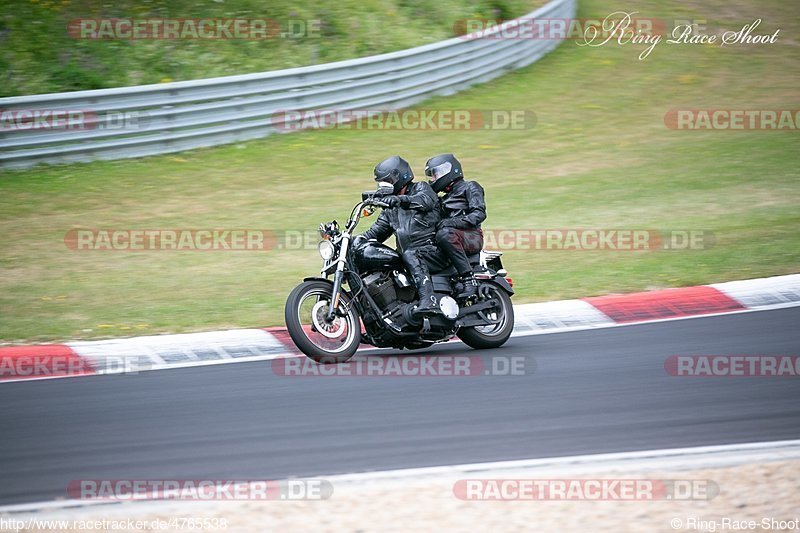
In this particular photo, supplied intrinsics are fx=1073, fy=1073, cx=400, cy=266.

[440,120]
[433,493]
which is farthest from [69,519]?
[440,120]

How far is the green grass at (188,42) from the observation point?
718 inches

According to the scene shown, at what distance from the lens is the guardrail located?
1573 centimetres

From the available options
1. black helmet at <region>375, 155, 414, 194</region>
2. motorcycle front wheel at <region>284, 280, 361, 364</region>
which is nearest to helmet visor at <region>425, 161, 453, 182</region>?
black helmet at <region>375, 155, 414, 194</region>

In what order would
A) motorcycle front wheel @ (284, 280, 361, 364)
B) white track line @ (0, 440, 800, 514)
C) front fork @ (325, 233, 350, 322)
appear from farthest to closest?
front fork @ (325, 233, 350, 322), motorcycle front wheel @ (284, 280, 361, 364), white track line @ (0, 440, 800, 514)

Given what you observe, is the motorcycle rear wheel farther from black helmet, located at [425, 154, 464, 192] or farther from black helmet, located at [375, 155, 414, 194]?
black helmet, located at [375, 155, 414, 194]

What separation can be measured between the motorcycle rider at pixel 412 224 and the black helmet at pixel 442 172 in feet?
0.45

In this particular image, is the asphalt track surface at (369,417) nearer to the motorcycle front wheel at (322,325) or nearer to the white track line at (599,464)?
the white track line at (599,464)

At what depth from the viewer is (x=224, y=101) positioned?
1703 centimetres

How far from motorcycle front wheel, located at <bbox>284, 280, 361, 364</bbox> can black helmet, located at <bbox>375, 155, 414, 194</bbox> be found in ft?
3.34

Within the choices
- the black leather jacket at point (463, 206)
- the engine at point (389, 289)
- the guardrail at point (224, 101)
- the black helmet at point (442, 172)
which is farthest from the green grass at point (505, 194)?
the black helmet at point (442, 172)

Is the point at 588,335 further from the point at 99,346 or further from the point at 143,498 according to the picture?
the point at 143,498

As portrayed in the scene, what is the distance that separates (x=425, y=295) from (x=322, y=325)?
885mm

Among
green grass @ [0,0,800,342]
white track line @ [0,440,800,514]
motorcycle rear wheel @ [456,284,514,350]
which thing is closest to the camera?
white track line @ [0,440,800,514]

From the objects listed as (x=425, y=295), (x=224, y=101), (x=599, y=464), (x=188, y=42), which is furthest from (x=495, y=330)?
(x=188, y=42)
